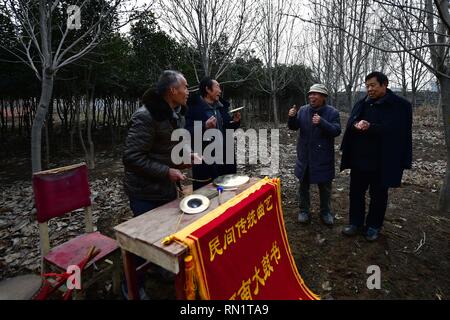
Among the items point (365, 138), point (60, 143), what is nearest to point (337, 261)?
point (365, 138)

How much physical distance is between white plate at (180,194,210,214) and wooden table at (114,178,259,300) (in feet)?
0.13

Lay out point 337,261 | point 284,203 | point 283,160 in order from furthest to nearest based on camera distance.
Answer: point 283,160 < point 284,203 < point 337,261

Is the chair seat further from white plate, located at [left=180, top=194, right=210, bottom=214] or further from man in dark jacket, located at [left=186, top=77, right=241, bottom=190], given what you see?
man in dark jacket, located at [left=186, top=77, right=241, bottom=190]

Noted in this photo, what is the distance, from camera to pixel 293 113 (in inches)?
145

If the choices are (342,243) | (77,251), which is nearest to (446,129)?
(342,243)

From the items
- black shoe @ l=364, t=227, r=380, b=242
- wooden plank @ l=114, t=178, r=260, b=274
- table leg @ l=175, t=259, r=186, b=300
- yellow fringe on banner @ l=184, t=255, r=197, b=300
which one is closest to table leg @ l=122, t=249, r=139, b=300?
wooden plank @ l=114, t=178, r=260, b=274

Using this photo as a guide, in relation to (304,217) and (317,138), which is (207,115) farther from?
(304,217)

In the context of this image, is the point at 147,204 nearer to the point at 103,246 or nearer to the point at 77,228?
the point at 103,246

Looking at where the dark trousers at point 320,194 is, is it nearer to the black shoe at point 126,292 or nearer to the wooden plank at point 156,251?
the black shoe at point 126,292

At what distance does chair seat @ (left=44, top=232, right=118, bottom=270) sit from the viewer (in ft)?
7.45

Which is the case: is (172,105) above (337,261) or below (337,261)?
above

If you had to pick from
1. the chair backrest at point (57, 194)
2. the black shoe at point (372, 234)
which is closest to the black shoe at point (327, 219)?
the black shoe at point (372, 234)

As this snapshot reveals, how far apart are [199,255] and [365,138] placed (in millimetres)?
2644

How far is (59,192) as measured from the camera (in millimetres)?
2463
